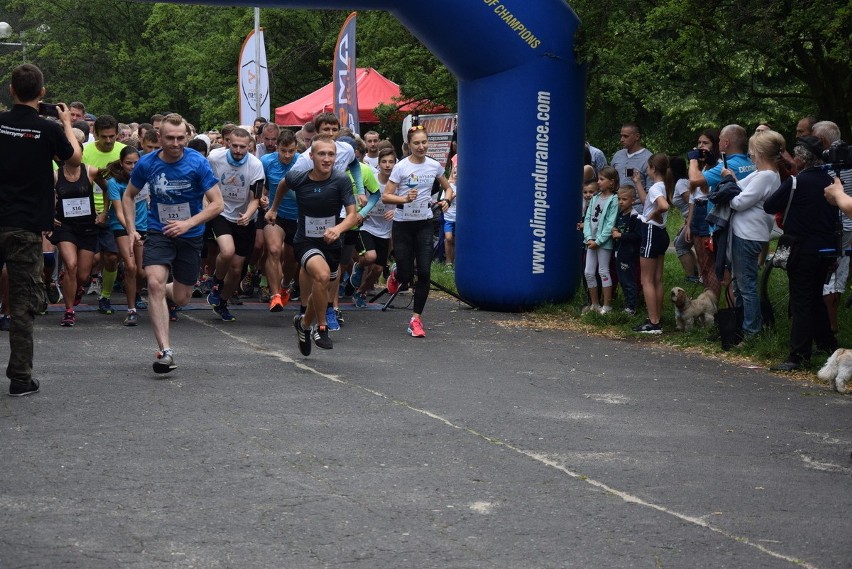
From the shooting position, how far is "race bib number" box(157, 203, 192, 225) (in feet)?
32.3

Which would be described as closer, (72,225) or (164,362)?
(164,362)

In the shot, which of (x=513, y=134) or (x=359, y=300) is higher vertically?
(x=513, y=134)

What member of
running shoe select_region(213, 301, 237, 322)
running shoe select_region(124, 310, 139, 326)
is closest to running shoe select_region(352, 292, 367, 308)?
running shoe select_region(213, 301, 237, 322)

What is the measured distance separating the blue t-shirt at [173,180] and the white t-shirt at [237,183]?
3.14 meters

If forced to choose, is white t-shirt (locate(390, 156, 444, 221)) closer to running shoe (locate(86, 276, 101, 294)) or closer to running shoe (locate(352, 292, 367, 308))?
running shoe (locate(352, 292, 367, 308))

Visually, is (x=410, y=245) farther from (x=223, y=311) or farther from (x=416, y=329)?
(x=223, y=311)

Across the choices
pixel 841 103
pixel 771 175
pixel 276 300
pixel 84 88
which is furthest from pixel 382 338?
pixel 84 88

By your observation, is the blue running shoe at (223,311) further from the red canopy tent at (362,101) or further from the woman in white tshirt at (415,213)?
the red canopy tent at (362,101)

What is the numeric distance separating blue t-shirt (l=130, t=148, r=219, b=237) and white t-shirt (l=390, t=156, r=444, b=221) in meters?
2.87

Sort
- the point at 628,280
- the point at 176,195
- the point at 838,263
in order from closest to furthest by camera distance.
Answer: the point at 176,195
the point at 838,263
the point at 628,280

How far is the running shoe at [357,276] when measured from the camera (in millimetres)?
14664

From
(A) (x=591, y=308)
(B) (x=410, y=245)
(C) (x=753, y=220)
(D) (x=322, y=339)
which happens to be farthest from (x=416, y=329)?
(C) (x=753, y=220)

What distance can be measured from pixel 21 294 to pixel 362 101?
62.7 ft

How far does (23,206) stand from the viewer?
8.38 metres
